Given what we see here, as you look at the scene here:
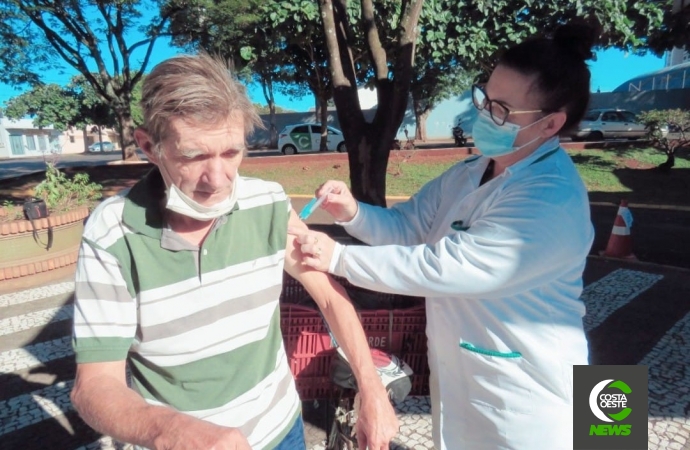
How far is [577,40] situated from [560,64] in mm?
119

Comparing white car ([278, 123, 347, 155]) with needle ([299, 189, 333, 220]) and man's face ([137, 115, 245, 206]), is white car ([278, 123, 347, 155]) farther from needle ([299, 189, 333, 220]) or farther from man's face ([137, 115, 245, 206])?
man's face ([137, 115, 245, 206])

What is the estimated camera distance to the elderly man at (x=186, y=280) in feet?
3.80

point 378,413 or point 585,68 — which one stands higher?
point 585,68

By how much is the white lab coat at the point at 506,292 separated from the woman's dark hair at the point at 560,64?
0.49 ft

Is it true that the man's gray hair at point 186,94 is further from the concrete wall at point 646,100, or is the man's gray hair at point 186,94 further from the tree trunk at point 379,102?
the concrete wall at point 646,100

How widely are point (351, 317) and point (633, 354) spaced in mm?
3106

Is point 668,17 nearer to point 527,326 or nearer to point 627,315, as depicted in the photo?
point 627,315

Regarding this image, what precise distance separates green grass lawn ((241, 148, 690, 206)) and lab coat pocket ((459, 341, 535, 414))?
10114 millimetres

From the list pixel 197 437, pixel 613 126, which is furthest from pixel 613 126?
pixel 197 437

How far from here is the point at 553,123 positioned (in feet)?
5.13

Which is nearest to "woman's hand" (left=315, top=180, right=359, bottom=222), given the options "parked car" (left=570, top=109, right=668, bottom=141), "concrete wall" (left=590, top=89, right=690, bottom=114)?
"parked car" (left=570, top=109, right=668, bottom=141)

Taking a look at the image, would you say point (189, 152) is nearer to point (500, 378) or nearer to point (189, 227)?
point (189, 227)

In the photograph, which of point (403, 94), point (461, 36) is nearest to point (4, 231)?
point (403, 94)

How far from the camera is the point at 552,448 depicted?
1543mm
